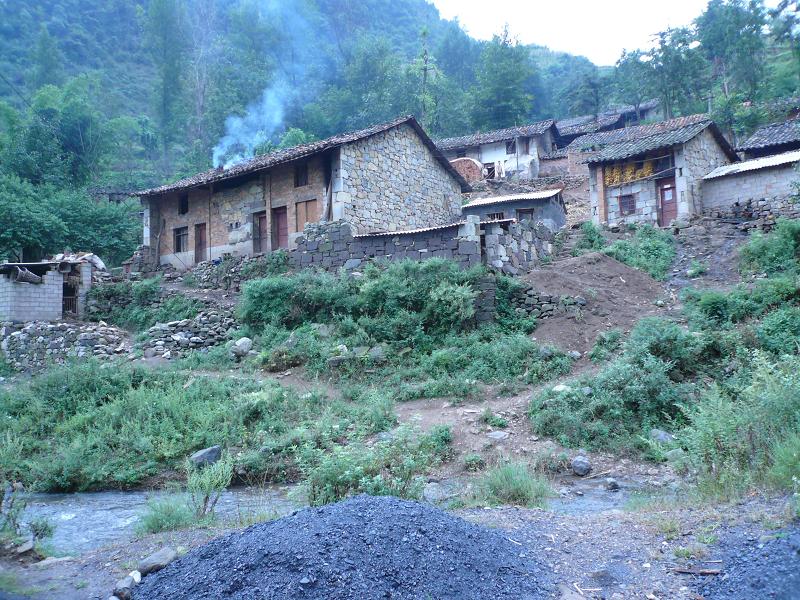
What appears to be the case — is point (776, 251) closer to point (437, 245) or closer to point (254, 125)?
point (437, 245)

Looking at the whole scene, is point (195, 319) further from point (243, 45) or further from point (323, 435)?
point (243, 45)

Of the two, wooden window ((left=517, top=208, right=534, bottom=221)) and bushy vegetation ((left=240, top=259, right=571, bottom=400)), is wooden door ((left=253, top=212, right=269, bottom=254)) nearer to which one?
bushy vegetation ((left=240, top=259, right=571, bottom=400))

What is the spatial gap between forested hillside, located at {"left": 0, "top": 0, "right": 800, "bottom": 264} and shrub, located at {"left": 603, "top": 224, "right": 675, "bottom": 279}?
8940mm

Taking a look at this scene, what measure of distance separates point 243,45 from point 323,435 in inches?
2023

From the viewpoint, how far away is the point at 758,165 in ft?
70.1

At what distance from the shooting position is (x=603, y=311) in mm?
14352

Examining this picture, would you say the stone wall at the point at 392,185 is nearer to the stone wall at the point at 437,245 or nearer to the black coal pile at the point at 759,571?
the stone wall at the point at 437,245

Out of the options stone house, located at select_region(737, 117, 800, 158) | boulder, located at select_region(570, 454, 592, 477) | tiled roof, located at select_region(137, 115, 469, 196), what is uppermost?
stone house, located at select_region(737, 117, 800, 158)

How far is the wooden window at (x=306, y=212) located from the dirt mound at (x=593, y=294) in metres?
7.86

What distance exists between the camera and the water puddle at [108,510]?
23.3 feet

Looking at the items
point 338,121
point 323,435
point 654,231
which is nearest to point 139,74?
point 338,121

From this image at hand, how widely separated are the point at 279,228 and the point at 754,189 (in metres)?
17.0

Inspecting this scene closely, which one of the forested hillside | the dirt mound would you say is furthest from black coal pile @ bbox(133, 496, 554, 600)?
the forested hillside

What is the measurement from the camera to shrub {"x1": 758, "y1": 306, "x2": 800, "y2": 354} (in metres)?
10.6
